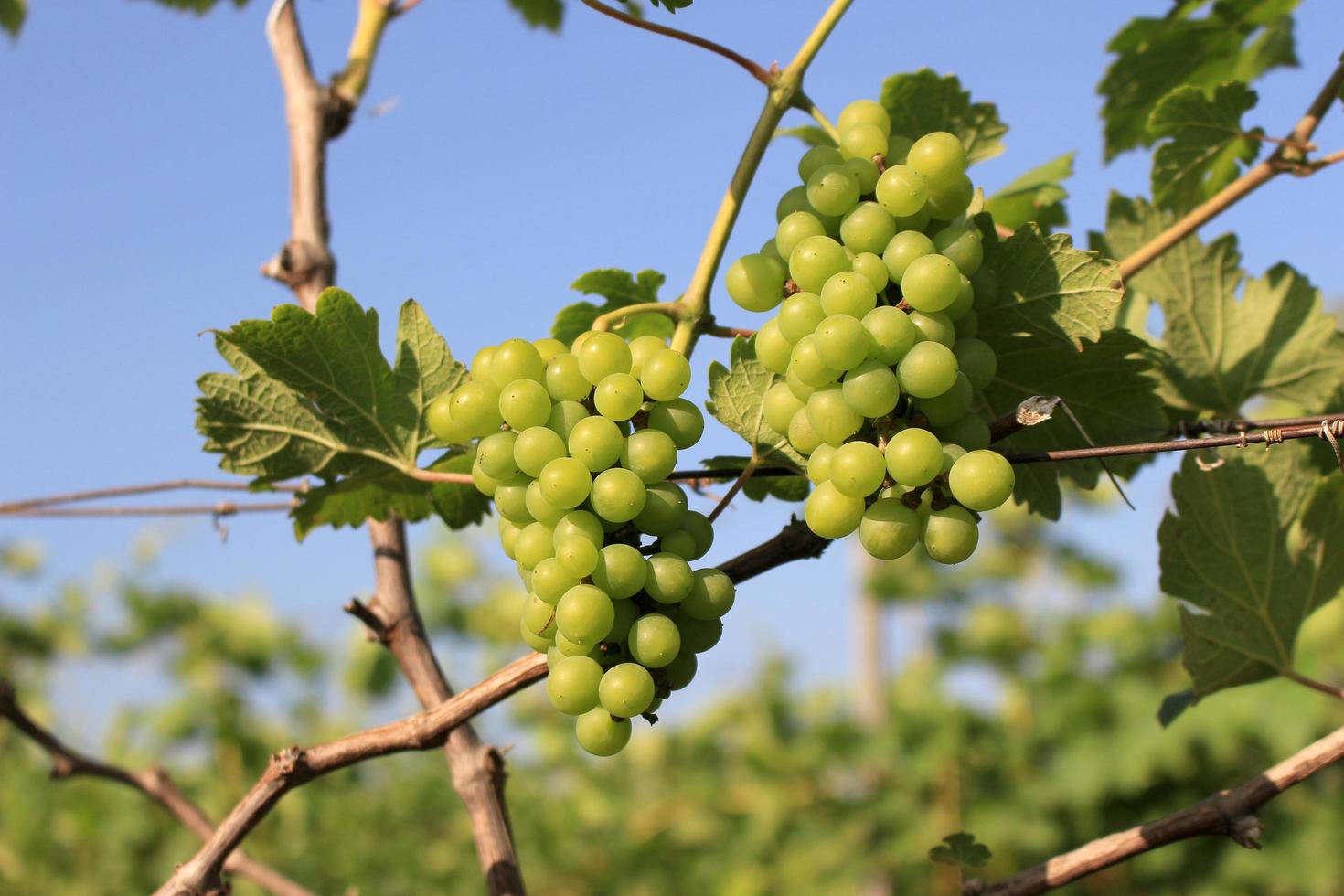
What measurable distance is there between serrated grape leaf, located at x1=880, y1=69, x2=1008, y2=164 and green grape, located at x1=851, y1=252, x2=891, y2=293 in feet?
1.26

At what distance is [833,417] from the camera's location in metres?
0.82

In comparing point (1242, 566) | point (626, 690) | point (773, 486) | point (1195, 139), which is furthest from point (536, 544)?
point (1195, 139)

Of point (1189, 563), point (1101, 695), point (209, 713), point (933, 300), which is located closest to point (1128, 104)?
point (1189, 563)

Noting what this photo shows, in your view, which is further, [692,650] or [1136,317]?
[1136,317]

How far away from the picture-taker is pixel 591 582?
2.72ft

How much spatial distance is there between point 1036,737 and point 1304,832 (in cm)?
93

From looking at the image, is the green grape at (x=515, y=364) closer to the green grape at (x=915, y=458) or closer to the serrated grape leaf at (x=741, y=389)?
the serrated grape leaf at (x=741, y=389)

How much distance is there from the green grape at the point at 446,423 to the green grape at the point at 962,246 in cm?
40

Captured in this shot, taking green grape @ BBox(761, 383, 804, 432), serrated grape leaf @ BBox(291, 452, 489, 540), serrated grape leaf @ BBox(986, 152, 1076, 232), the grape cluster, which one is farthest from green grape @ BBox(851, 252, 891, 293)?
serrated grape leaf @ BBox(986, 152, 1076, 232)

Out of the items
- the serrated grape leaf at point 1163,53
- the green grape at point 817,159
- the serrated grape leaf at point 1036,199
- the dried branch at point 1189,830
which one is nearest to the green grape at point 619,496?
the green grape at point 817,159

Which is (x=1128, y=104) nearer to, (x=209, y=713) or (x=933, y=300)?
(x=933, y=300)

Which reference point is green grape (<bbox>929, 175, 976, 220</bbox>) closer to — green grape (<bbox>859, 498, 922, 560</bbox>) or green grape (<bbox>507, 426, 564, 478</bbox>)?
green grape (<bbox>859, 498, 922, 560</bbox>)

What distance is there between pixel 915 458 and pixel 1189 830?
433mm

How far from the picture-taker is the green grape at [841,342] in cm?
80
